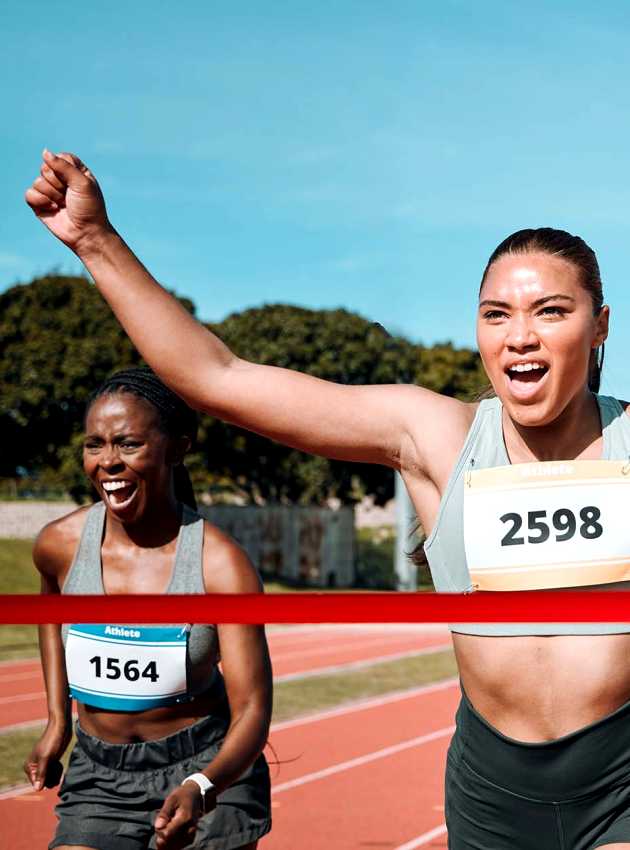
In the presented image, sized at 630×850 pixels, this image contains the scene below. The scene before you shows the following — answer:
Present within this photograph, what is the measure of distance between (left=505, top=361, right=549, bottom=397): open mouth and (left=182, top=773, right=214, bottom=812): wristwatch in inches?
43.1

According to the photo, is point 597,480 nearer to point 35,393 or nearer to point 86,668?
point 86,668

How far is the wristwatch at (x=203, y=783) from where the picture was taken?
8.55 feet

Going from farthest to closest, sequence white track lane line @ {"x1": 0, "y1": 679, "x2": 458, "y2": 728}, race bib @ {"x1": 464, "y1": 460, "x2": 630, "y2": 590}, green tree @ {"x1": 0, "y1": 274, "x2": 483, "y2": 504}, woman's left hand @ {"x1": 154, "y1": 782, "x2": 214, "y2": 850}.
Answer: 1. green tree @ {"x1": 0, "y1": 274, "x2": 483, "y2": 504}
2. white track lane line @ {"x1": 0, "y1": 679, "x2": 458, "y2": 728}
3. woman's left hand @ {"x1": 154, "y1": 782, "x2": 214, "y2": 850}
4. race bib @ {"x1": 464, "y1": 460, "x2": 630, "y2": 590}

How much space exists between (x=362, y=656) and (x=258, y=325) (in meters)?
19.4

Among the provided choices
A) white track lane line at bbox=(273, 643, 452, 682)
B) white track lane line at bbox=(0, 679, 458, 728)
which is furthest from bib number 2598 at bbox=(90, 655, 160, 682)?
white track lane line at bbox=(273, 643, 452, 682)

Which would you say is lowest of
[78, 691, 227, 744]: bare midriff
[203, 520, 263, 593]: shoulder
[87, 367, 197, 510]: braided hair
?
[78, 691, 227, 744]: bare midriff

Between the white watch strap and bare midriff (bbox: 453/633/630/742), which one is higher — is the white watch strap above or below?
below

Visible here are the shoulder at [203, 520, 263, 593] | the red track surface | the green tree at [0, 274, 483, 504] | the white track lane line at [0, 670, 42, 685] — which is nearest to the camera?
the shoulder at [203, 520, 263, 593]

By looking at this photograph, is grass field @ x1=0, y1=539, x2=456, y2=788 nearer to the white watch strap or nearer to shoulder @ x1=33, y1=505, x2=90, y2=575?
shoulder @ x1=33, y1=505, x2=90, y2=575

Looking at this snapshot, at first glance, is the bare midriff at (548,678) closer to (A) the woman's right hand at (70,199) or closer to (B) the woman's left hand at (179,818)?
(B) the woman's left hand at (179,818)

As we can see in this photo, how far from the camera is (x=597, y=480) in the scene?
2.08 metres

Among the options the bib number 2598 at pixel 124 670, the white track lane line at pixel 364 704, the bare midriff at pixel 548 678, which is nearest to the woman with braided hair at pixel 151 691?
the bib number 2598 at pixel 124 670

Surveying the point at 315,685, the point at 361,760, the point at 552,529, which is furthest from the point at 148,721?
the point at 315,685

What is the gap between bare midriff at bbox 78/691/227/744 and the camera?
2.88 m
